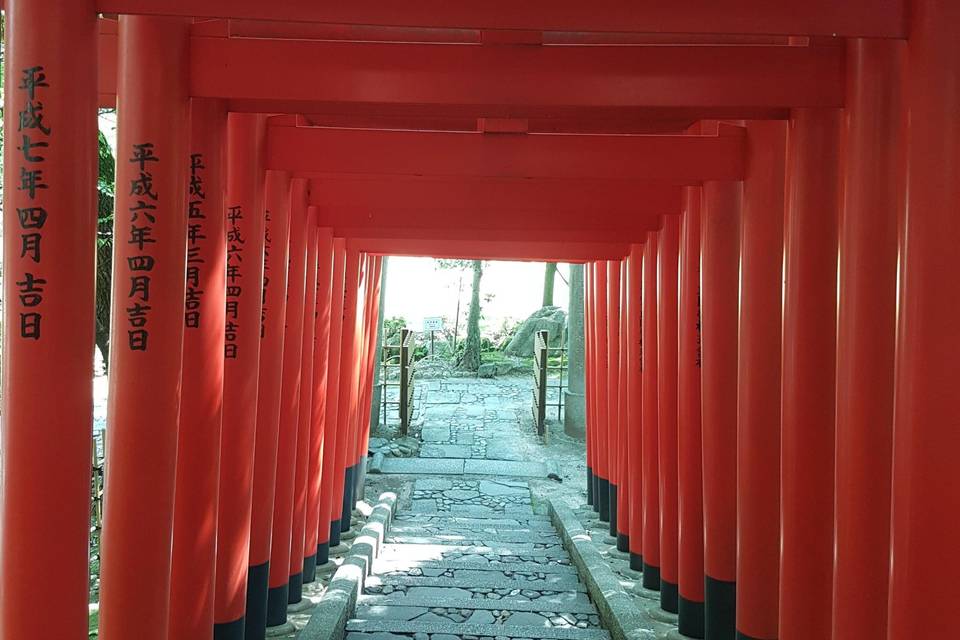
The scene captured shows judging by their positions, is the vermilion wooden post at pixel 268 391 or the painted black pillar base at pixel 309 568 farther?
the painted black pillar base at pixel 309 568

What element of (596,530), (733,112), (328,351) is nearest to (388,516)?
(596,530)

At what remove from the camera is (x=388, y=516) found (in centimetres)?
1063

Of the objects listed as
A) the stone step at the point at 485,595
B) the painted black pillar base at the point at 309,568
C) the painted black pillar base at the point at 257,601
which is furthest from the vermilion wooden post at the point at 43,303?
the stone step at the point at 485,595

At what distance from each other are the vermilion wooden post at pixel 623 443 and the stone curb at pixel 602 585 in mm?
368

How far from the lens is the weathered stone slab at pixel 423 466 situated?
14.1 metres

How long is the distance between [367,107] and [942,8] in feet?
8.59

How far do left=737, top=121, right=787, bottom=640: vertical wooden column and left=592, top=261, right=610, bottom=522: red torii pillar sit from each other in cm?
563

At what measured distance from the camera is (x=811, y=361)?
160 inches

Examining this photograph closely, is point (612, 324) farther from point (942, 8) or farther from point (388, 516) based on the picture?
point (942, 8)

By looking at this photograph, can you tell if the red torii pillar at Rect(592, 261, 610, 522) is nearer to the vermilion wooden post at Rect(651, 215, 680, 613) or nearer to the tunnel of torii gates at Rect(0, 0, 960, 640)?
the vermilion wooden post at Rect(651, 215, 680, 613)

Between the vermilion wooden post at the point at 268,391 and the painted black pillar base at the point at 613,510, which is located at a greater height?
the vermilion wooden post at the point at 268,391

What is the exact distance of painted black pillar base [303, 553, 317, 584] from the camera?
7.47m

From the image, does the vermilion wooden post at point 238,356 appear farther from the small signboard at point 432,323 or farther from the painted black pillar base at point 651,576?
the small signboard at point 432,323

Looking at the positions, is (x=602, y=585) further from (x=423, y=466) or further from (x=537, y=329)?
(x=537, y=329)
